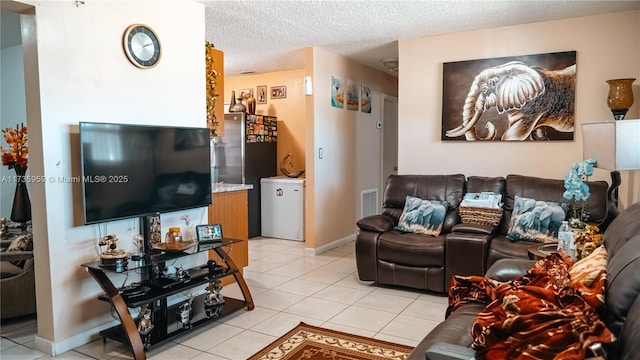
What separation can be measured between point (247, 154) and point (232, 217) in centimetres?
199

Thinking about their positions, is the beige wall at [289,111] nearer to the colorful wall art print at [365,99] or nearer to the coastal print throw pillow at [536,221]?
the colorful wall art print at [365,99]

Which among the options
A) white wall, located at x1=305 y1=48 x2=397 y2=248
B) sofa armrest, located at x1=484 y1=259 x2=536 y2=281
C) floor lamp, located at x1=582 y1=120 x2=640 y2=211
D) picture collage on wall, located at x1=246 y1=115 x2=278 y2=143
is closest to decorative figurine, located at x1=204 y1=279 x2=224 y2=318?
sofa armrest, located at x1=484 y1=259 x2=536 y2=281

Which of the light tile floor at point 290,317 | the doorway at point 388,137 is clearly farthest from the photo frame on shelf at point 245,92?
the light tile floor at point 290,317

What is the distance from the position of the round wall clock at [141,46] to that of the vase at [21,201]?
1.36m

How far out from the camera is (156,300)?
107 inches

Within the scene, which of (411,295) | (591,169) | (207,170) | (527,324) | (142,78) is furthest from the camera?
(411,295)

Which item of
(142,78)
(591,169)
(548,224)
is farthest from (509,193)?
(142,78)

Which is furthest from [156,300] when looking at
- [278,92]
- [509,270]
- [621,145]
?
[278,92]

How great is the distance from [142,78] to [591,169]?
304cm

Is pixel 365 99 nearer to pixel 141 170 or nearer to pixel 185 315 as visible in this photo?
pixel 141 170

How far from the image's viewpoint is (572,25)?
3.96m

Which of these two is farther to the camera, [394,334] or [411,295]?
[411,295]

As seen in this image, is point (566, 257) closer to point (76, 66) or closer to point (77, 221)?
point (77, 221)

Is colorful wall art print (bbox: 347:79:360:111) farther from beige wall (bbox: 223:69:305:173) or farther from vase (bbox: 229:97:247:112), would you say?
vase (bbox: 229:97:247:112)
